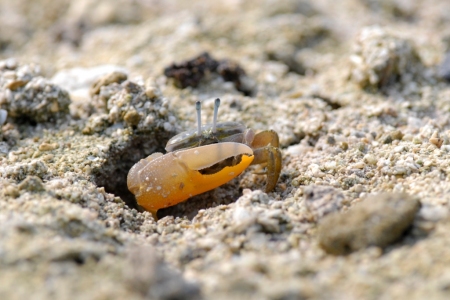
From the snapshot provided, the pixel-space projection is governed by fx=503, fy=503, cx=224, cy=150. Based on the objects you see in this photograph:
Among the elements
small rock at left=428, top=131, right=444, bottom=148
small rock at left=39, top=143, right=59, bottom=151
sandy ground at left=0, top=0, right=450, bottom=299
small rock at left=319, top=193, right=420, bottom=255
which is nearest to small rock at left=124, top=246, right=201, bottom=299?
sandy ground at left=0, top=0, right=450, bottom=299

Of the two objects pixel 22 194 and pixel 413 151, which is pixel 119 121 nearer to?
pixel 22 194

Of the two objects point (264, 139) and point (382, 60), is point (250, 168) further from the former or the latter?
point (382, 60)

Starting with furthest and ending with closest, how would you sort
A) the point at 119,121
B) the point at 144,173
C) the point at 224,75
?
the point at 224,75 < the point at 119,121 < the point at 144,173

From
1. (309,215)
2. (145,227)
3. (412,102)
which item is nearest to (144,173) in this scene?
(145,227)

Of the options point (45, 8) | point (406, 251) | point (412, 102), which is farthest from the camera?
point (45, 8)

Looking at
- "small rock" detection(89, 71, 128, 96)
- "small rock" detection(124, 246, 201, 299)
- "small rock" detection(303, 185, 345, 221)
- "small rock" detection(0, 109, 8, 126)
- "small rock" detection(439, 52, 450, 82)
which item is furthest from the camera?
"small rock" detection(439, 52, 450, 82)

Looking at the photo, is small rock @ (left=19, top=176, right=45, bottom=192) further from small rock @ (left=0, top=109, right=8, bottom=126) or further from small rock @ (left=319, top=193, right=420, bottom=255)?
small rock @ (left=319, top=193, right=420, bottom=255)

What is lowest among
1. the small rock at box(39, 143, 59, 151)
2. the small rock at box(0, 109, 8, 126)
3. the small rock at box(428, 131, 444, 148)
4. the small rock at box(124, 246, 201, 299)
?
the small rock at box(428, 131, 444, 148)

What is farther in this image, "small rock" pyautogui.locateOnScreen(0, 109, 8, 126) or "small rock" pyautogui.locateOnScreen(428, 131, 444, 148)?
"small rock" pyautogui.locateOnScreen(0, 109, 8, 126)

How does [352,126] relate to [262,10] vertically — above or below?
below
